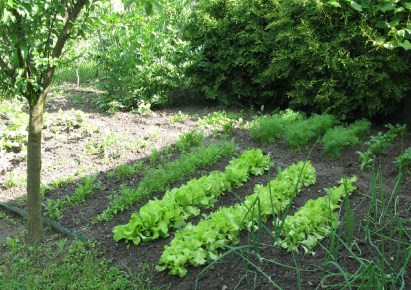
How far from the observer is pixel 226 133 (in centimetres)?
661

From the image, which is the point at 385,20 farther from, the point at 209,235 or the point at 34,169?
the point at 34,169

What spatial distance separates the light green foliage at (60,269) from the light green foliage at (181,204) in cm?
33

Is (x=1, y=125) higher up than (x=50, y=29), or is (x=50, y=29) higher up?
(x=50, y=29)

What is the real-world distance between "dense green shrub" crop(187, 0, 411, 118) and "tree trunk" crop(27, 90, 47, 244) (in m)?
4.31

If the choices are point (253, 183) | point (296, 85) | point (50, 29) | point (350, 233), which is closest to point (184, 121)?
point (296, 85)

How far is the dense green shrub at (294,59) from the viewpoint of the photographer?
649 centimetres

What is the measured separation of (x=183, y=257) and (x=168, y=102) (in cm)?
516

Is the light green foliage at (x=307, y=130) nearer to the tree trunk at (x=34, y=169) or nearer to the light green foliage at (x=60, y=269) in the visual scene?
the light green foliage at (x=60, y=269)

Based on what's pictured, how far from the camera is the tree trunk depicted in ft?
12.1

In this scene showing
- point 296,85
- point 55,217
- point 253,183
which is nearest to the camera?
point 55,217

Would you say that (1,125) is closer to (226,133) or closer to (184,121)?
(184,121)

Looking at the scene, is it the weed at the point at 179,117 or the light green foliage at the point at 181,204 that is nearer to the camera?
the light green foliage at the point at 181,204

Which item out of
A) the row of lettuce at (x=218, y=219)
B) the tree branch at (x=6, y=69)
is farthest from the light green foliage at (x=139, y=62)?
the tree branch at (x=6, y=69)

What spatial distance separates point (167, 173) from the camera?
513 cm
